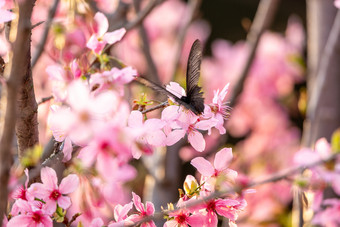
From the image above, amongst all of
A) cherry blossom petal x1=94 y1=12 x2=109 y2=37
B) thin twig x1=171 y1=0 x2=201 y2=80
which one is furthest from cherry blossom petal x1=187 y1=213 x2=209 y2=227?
thin twig x1=171 y1=0 x2=201 y2=80

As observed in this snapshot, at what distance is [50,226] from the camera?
68cm

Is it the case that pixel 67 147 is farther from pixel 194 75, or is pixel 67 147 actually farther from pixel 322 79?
pixel 322 79

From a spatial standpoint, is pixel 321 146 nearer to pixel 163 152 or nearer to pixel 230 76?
pixel 163 152

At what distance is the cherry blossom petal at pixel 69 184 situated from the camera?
693mm

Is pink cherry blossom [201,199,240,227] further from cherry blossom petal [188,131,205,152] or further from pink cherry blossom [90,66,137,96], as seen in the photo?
pink cherry blossom [90,66,137,96]

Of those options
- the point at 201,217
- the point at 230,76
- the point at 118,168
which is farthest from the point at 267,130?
the point at 118,168

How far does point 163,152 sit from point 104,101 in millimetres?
987

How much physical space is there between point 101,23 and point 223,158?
1.01 ft

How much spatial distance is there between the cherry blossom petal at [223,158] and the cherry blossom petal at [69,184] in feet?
0.70

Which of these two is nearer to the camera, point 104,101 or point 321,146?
point 104,101

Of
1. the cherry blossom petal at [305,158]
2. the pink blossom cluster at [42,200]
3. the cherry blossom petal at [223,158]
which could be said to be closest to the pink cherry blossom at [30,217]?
the pink blossom cluster at [42,200]

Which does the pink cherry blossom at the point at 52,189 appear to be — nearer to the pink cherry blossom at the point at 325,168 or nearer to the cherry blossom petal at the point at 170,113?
the cherry blossom petal at the point at 170,113

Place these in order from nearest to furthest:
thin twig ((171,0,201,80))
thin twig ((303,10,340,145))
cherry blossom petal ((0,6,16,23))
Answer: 1. cherry blossom petal ((0,6,16,23))
2. thin twig ((303,10,340,145))
3. thin twig ((171,0,201,80))

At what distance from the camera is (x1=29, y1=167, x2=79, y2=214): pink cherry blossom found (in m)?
0.68
